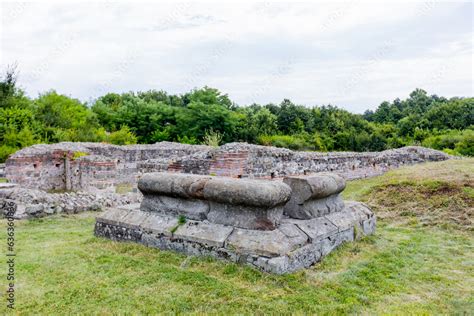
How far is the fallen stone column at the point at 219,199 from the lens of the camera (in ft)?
12.3

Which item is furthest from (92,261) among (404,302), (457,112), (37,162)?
(457,112)

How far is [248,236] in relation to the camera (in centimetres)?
372

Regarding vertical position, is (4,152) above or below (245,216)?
above

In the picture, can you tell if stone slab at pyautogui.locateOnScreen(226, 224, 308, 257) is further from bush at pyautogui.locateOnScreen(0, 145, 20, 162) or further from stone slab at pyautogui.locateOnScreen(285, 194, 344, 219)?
bush at pyautogui.locateOnScreen(0, 145, 20, 162)

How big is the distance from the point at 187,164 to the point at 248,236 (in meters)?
6.16

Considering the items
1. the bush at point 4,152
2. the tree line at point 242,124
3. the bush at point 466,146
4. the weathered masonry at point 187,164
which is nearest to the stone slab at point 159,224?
the weathered masonry at point 187,164

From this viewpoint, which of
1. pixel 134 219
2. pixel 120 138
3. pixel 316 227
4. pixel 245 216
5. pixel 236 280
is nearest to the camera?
pixel 236 280

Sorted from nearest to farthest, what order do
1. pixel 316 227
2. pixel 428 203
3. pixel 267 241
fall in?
pixel 267 241, pixel 316 227, pixel 428 203

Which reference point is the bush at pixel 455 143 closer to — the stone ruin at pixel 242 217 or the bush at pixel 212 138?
the bush at pixel 212 138

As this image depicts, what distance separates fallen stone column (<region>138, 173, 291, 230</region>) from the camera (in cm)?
374

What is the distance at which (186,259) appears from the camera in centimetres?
385

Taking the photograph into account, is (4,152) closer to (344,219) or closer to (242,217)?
(242,217)

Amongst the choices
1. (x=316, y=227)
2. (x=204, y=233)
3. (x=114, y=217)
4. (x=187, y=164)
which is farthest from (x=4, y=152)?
(x=316, y=227)

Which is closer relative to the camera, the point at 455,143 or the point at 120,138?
the point at 455,143
